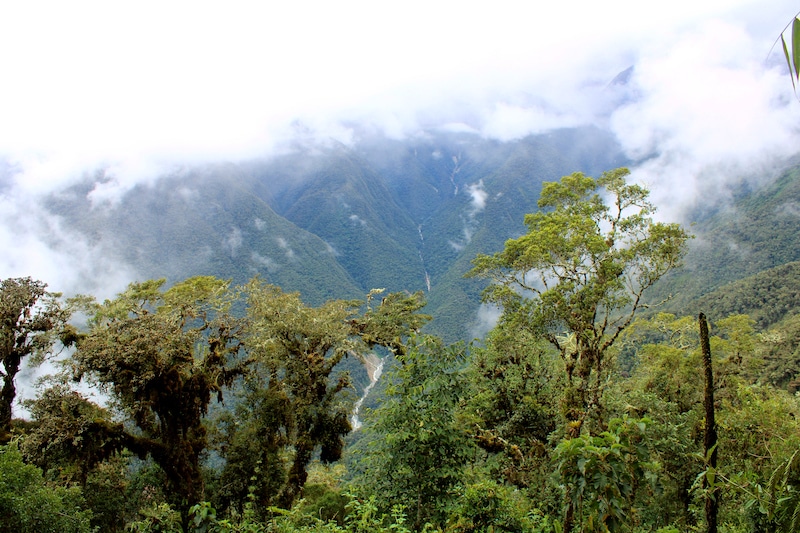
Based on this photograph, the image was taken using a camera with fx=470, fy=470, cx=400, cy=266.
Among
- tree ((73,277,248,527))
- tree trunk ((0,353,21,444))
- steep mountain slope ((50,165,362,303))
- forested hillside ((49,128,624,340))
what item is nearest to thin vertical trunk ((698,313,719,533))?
tree ((73,277,248,527))

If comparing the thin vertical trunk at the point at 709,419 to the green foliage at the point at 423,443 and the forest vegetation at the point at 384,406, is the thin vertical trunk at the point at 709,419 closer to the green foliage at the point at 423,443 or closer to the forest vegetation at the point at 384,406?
the forest vegetation at the point at 384,406

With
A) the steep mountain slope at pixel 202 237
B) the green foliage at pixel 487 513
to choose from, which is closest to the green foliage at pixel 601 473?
the green foliage at pixel 487 513

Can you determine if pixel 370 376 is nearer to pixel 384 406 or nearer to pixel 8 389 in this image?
pixel 8 389

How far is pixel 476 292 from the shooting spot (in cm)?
9700

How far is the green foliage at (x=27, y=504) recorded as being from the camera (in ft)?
23.6

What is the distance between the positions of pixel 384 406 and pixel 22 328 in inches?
420

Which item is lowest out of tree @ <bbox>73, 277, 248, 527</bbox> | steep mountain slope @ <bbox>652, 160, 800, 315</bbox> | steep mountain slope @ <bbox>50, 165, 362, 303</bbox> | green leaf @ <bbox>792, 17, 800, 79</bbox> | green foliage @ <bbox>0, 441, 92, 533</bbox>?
green foliage @ <bbox>0, 441, 92, 533</bbox>

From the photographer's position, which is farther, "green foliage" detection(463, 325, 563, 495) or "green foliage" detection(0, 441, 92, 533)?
"green foliage" detection(463, 325, 563, 495)

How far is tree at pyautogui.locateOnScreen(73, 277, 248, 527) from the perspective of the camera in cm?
1055

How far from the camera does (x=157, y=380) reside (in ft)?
36.7

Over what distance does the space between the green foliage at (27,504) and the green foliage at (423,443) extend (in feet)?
17.1

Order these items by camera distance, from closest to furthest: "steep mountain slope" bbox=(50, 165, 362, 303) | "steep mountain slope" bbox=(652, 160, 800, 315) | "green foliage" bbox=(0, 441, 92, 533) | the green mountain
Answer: "green foliage" bbox=(0, 441, 92, 533)
"steep mountain slope" bbox=(652, 160, 800, 315)
the green mountain
"steep mountain slope" bbox=(50, 165, 362, 303)

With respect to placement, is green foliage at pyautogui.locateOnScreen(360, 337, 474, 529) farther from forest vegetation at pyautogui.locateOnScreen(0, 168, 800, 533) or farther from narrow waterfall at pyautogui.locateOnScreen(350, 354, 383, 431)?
narrow waterfall at pyautogui.locateOnScreen(350, 354, 383, 431)

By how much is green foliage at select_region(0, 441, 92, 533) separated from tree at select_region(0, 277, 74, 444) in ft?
15.7
